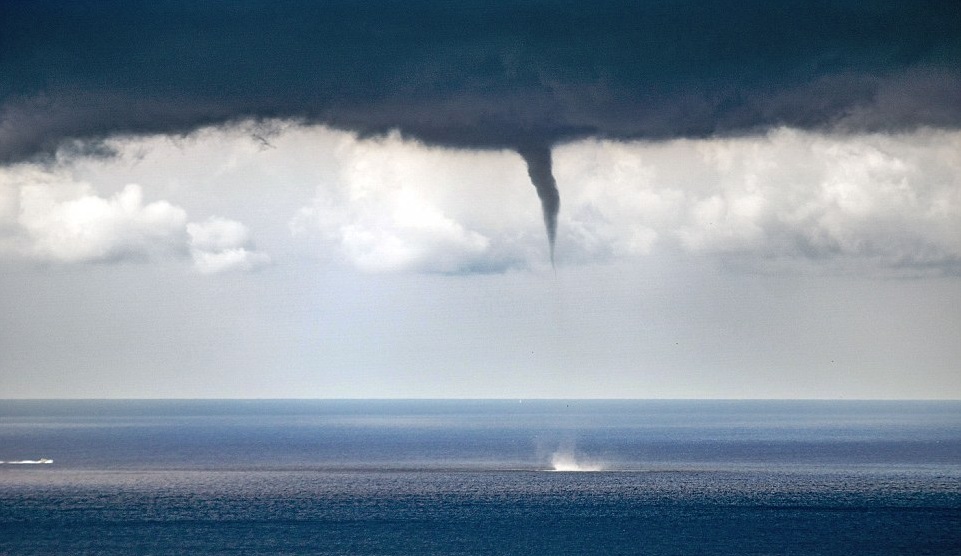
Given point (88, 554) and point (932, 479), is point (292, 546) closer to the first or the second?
point (88, 554)

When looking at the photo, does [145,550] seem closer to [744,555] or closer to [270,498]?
[270,498]

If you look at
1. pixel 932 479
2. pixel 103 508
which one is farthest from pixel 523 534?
pixel 932 479

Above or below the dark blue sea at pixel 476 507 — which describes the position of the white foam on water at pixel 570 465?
above

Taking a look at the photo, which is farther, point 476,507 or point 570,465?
point 570,465

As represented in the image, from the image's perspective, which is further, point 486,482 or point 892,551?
point 486,482

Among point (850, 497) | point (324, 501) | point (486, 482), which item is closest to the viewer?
point (324, 501)

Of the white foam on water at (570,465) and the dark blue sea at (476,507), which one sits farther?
the white foam on water at (570,465)

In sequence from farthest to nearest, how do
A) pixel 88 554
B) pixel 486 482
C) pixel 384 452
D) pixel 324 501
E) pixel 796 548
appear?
pixel 384 452 < pixel 486 482 < pixel 324 501 < pixel 796 548 < pixel 88 554

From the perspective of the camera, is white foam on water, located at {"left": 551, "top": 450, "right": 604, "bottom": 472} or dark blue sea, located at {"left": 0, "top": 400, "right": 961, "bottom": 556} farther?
white foam on water, located at {"left": 551, "top": 450, "right": 604, "bottom": 472}

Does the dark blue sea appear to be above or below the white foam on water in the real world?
below

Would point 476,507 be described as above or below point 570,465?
below
